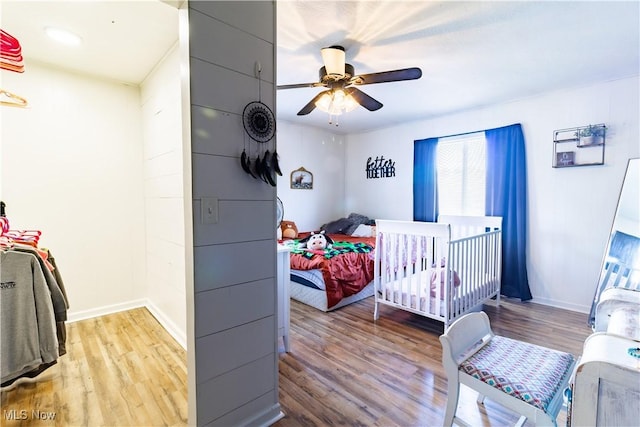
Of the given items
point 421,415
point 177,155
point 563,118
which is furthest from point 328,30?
point 563,118

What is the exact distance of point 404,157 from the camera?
4.55 metres

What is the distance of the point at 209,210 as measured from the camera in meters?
1.31

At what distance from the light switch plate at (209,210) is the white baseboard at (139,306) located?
60.5 inches

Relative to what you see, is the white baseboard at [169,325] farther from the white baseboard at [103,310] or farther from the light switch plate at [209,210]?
the light switch plate at [209,210]

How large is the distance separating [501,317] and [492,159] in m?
1.87

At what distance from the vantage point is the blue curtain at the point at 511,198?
3361mm

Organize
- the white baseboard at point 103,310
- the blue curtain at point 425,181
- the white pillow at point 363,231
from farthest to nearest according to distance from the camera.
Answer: the white pillow at point 363,231, the blue curtain at point 425,181, the white baseboard at point 103,310

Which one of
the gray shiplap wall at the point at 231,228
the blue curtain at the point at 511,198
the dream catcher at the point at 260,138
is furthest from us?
the blue curtain at the point at 511,198

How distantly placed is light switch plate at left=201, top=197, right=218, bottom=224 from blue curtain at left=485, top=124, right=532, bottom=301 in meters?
3.45

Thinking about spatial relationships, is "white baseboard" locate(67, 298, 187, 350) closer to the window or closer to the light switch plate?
the light switch plate

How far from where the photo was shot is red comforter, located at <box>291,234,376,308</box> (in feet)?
9.98

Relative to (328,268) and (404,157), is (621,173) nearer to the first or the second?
(404,157)

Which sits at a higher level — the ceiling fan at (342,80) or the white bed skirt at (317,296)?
the ceiling fan at (342,80)

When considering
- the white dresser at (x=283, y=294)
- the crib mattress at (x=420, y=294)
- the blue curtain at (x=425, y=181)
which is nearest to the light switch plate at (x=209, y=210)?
the white dresser at (x=283, y=294)
